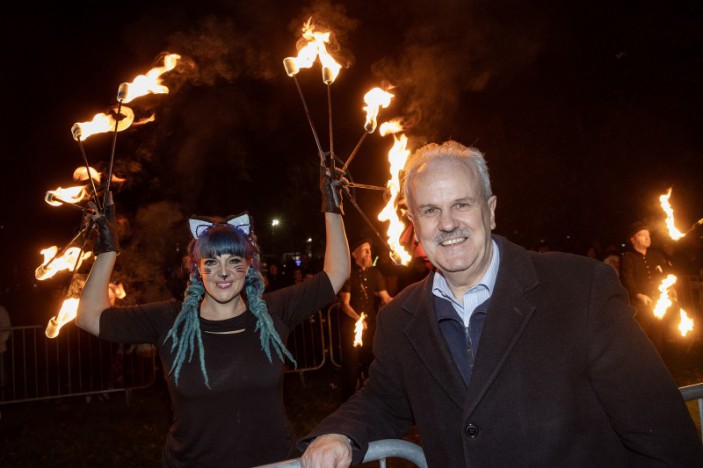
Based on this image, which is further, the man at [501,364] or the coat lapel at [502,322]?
the coat lapel at [502,322]

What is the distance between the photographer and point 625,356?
1.77m

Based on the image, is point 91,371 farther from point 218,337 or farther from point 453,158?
point 453,158

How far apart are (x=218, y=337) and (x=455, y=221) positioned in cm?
158

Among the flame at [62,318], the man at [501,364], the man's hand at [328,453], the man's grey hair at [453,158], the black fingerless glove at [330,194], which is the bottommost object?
the man's hand at [328,453]

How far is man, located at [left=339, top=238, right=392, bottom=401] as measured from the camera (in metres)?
6.95

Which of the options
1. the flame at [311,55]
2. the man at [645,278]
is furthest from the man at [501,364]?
the man at [645,278]

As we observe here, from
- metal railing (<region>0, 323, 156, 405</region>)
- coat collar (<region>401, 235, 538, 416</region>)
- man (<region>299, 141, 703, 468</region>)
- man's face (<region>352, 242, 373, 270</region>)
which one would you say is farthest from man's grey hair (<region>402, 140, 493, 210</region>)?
metal railing (<region>0, 323, 156, 405</region>)

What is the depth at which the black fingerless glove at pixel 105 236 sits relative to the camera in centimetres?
302

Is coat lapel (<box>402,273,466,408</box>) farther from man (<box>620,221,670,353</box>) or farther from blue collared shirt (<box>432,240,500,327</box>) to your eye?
man (<box>620,221,670,353</box>)

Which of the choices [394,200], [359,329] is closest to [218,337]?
[394,200]

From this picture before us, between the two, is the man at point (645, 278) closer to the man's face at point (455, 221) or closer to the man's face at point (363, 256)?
the man's face at point (363, 256)

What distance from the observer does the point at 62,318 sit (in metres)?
3.56

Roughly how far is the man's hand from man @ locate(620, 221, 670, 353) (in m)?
6.90

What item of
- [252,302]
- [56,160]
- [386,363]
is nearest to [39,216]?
[56,160]
